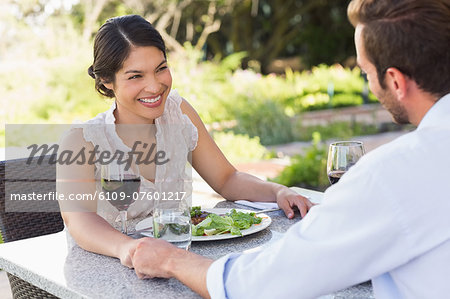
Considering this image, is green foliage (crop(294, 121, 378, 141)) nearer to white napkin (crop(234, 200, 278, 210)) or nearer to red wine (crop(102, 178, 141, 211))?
white napkin (crop(234, 200, 278, 210))

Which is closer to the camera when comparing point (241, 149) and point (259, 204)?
Result: point (259, 204)

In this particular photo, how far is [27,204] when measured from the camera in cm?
248

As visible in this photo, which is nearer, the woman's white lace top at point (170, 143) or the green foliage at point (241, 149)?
the woman's white lace top at point (170, 143)

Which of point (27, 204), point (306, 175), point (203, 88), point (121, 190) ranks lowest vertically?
point (203, 88)

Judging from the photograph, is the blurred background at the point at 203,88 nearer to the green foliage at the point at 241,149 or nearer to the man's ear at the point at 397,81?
the green foliage at the point at 241,149

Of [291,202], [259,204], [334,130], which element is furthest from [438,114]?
[334,130]

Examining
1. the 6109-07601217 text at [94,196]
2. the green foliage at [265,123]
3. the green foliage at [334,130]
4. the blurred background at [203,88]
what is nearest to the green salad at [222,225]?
the 6109-07601217 text at [94,196]

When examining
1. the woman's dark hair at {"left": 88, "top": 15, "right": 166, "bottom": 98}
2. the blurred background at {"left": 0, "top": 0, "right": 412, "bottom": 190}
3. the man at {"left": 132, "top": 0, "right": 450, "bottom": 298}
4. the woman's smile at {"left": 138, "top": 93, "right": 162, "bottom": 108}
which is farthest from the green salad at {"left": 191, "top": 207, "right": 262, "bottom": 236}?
the blurred background at {"left": 0, "top": 0, "right": 412, "bottom": 190}

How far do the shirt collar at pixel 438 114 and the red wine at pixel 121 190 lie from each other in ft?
2.75

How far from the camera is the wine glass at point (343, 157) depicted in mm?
1906

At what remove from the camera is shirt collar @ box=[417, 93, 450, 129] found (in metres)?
1.21

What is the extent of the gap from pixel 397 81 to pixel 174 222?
0.70m

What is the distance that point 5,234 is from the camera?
2418 millimetres

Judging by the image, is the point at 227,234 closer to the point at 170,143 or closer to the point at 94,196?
the point at 94,196
